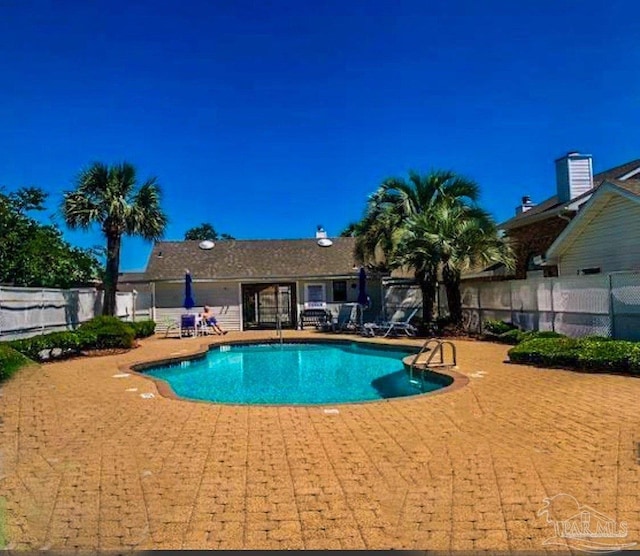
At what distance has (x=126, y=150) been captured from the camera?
1933cm

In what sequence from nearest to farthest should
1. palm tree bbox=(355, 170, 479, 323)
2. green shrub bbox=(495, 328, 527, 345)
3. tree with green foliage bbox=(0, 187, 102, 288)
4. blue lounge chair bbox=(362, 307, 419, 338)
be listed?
green shrub bbox=(495, 328, 527, 345), tree with green foliage bbox=(0, 187, 102, 288), blue lounge chair bbox=(362, 307, 419, 338), palm tree bbox=(355, 170, 479, 323)

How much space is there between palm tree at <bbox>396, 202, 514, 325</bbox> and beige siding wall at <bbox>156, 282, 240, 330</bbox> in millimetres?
9646

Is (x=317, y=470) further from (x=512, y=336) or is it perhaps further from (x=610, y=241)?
(x=610, y=241)

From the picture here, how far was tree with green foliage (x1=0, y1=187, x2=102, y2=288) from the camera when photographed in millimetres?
16906

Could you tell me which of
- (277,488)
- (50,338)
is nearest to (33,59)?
(50,338)

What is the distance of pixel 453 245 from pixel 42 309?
13075 mm

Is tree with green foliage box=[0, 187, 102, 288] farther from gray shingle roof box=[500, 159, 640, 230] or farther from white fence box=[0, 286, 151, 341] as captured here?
gray shingle roof box=[500, 159, 640, 230]

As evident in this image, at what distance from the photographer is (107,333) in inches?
585

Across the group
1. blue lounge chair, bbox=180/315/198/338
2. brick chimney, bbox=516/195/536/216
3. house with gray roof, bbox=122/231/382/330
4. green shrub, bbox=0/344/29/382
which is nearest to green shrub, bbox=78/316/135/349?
blue lounge chair, bbox=180/315/198/338

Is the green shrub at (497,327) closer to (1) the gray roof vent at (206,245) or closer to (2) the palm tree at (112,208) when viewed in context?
(2) the palm tree at (112,208)

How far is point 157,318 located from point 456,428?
19993 millimetres

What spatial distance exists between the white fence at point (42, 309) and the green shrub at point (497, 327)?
543 inches

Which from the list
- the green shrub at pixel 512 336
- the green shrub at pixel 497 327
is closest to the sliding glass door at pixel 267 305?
the green shrub at pixel 497 327

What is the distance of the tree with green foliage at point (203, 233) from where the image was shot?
8044 centimetres
